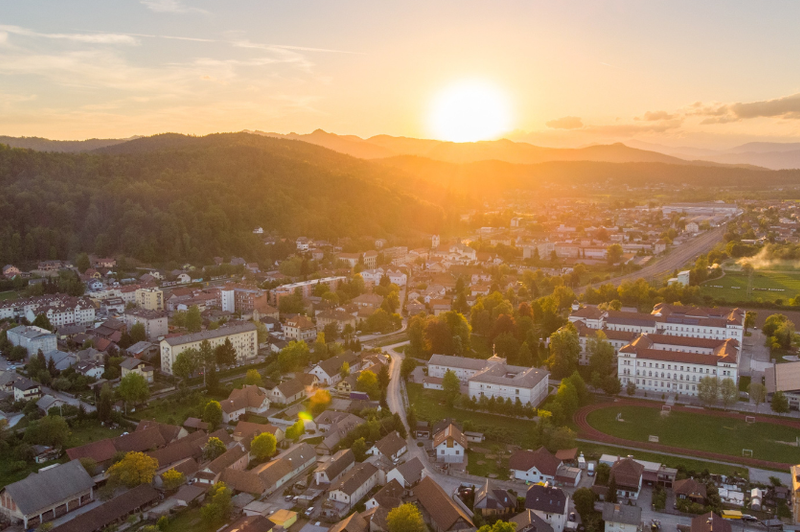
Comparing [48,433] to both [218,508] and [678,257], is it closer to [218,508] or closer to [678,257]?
[218,508]

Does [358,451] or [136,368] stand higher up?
[136,368]

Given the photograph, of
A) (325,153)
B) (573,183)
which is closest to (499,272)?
(325,153)

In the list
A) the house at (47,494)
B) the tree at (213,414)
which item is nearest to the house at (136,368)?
the tree at (213,414)

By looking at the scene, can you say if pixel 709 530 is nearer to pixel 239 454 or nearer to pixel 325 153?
pixel 239 454

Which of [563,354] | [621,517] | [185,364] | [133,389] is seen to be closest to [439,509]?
[621,517]

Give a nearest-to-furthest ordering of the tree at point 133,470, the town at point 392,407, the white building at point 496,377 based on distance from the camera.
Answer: the town at point 392,407, the tree at point 133,470, the white building at point 496,377

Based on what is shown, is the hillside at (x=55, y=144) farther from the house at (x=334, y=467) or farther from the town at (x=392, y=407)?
the house at (x=334, y=467)
